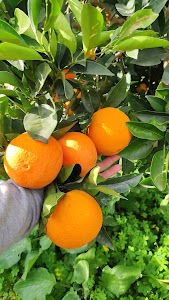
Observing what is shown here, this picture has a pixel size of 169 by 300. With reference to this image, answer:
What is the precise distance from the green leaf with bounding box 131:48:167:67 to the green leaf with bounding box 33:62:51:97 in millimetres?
329

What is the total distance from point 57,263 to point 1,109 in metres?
1.23

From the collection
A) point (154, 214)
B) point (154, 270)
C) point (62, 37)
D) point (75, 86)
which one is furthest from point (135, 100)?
point (154, 214)

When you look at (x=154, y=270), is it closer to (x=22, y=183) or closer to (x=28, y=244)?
(x=28, y=244)

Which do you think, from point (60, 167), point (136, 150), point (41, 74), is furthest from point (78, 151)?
point (136, 150)

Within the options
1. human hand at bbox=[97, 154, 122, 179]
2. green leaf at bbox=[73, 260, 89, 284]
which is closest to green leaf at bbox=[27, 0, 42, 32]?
human hand at bbox=[97, 154, 122, 179]

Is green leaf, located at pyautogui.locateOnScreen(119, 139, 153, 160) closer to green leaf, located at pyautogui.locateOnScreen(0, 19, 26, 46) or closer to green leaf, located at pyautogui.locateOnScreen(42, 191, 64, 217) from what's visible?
green leaf, located at pyautogui.locateOnScreen(42, 191, 64, 217)

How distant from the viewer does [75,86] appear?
910 mm

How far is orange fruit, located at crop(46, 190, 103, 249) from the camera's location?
0.72 meters

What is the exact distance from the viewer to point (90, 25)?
718 millimetres

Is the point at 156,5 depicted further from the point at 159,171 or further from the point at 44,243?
the point at 44,243

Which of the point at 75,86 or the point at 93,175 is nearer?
the point at 93,175

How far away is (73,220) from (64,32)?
342 millimetres

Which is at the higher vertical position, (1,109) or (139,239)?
(1,109)

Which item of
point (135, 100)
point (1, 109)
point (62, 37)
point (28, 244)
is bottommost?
point (28, 244)
